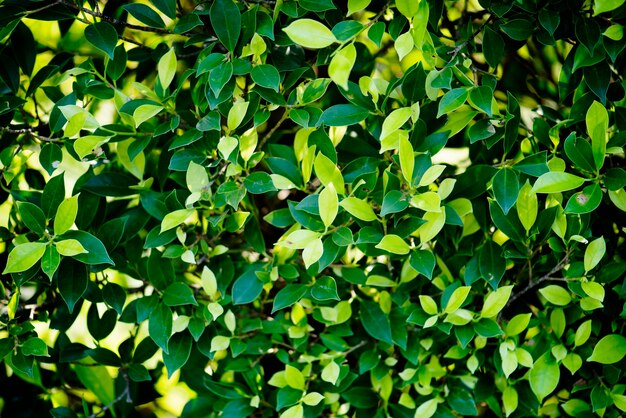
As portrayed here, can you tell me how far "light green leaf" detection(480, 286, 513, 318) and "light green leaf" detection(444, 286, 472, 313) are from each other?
5 centimetres

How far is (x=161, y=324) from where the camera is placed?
1.17 m

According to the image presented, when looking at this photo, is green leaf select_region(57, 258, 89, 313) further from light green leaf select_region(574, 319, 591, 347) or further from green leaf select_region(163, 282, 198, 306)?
light green leaf select_region(574, 319, 591, 347)

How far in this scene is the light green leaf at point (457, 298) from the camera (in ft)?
3.59

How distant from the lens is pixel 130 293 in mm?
1435

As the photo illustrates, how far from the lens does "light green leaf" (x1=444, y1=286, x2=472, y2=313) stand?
43.1 inches

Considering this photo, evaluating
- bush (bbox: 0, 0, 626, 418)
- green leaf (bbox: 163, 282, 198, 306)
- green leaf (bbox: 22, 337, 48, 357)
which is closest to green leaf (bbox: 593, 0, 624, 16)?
bush (bbox: 0, 0, 626, 418)

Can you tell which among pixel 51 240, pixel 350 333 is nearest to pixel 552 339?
pixel 350 333

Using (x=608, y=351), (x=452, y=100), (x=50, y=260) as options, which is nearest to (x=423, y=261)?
(x=452, y=100)

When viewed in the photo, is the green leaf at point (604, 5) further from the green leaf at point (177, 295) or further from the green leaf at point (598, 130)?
the green leaf at point (177, 295)

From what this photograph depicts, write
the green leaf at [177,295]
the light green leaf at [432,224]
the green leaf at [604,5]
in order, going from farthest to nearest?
the green leaf at [177,295], the light green leaf at [432,224], the green leaf at [604,5]

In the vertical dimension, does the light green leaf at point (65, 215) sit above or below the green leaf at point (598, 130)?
below

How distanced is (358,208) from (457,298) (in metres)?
0.26

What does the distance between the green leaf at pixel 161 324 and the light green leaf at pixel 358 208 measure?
0.42 meters

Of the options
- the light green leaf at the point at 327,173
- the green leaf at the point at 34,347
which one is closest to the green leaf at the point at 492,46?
the light green leaf at the point at 327,173
